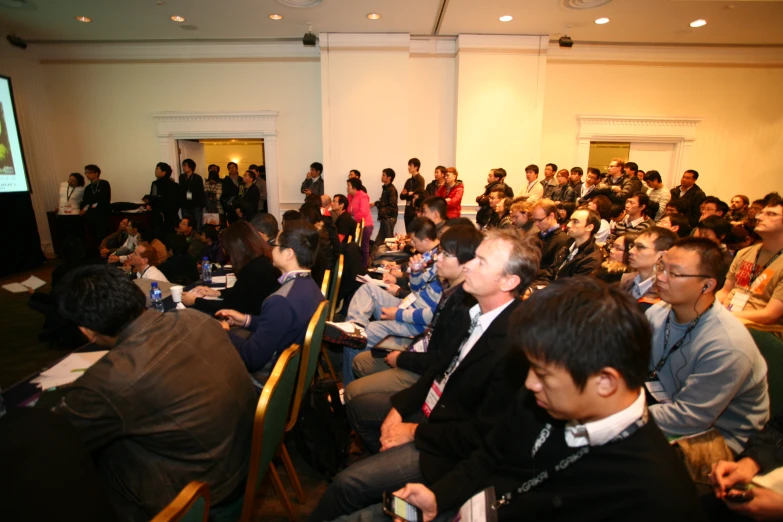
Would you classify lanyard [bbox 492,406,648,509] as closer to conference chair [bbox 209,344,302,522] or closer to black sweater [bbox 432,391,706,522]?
black sweater [bbox 432,391,706,522]

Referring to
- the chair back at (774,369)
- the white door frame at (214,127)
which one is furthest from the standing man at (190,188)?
the chair back at (774,369)

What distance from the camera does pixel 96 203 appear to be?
739 cm

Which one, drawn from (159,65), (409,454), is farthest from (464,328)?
(159,65)

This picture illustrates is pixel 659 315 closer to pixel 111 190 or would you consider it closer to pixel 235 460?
pixel 235 460

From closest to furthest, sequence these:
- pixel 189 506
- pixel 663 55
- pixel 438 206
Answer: pixel 189 506, pixel 438 206, pixel 663 55

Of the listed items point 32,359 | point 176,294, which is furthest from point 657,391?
point 32,359

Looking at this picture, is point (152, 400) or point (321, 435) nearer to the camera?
point (152, 400)

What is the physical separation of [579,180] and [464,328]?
6.25 metres

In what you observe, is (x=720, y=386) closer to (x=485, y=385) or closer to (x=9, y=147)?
(x=485, y=385)

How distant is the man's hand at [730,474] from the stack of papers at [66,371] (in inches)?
88.0

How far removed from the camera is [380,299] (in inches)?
124

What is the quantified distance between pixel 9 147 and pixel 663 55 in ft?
38.7

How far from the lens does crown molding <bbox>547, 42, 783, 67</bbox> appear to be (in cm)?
762

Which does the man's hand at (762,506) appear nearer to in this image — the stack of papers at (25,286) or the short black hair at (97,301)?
the short black hair at (97,301)
